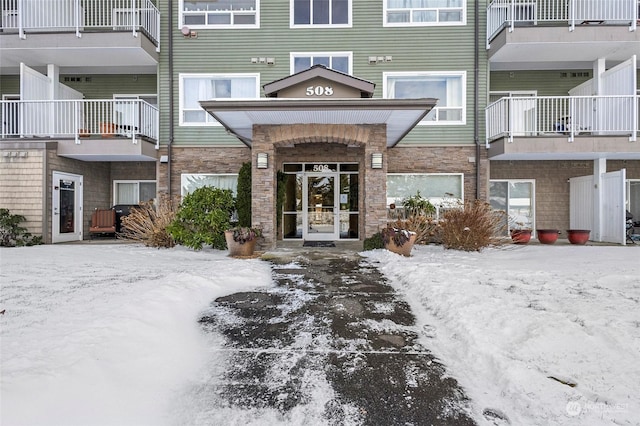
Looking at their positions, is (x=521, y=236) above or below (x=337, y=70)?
below

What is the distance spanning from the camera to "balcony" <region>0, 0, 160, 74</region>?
34.8 feet

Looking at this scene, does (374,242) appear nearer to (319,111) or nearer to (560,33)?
(319,111)

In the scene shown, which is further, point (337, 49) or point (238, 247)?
point (337, 49)

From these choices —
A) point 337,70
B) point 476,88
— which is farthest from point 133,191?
point 476,88

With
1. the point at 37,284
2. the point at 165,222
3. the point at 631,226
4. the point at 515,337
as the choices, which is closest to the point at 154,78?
A: the point at 165,222

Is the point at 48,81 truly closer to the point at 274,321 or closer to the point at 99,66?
the point at 99,66

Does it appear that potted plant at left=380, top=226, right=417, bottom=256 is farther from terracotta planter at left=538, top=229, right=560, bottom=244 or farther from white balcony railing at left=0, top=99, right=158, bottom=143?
white balcony railing at left=0, top=99, right=158, bottom=143

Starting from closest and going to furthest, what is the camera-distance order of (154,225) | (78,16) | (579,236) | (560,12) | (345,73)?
(154,225), (579,236), (345,73), (78,16), (560,12)

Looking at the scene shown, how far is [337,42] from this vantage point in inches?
452

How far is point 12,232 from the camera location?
9656mm

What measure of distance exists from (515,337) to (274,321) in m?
2.40

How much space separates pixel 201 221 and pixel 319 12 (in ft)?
26.5

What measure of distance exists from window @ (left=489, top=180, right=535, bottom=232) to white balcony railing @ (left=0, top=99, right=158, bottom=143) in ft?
39.2

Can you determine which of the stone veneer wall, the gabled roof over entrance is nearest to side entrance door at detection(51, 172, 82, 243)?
the stone veneer wall
